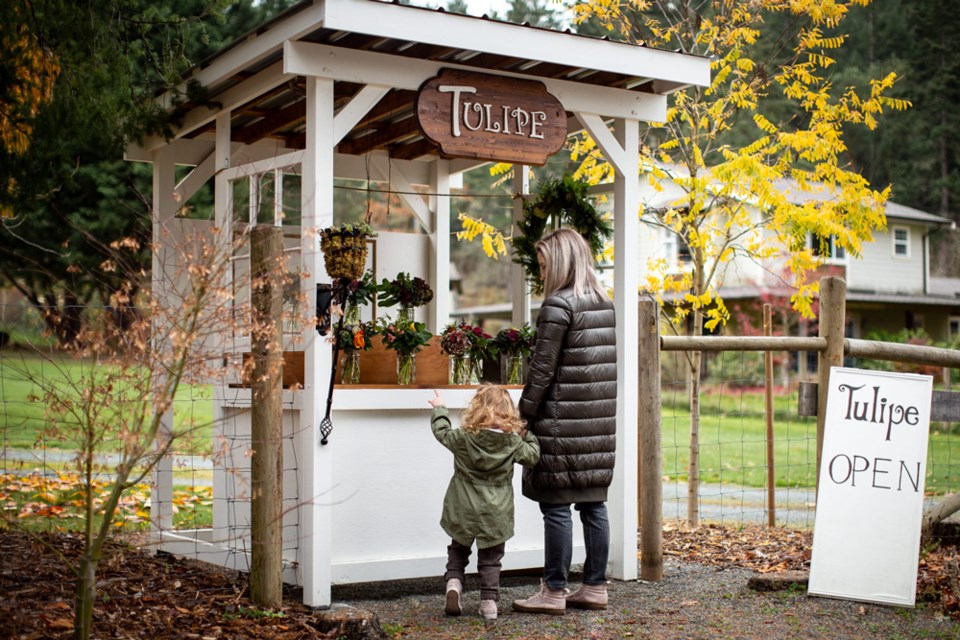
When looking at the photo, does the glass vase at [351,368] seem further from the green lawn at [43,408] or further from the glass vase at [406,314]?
the green lawn at [43,408]

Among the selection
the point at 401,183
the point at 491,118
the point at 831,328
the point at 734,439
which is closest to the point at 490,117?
the point at 491,118

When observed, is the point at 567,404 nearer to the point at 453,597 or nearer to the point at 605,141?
the point at 453,597

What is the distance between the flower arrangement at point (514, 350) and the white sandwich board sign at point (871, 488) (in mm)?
1881

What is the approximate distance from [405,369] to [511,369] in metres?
0.85

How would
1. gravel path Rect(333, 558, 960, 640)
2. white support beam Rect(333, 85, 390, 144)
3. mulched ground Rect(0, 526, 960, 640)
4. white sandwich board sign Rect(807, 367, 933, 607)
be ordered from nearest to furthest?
mulched ground Rect(0, 526, 960, 640), gravel path Rect(333, 558, 960, 640), white support beam Rect(333, 85, 390, 144), white sandwich board sign Rect(807, 367, 933, 607)

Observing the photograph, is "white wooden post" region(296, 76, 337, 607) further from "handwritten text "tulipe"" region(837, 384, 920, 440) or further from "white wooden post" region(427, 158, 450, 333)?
"handwritten text "tulipe"" region(837, 384, 920, 440)

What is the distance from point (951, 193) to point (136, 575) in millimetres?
39531

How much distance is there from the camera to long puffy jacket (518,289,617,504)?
5445 mm

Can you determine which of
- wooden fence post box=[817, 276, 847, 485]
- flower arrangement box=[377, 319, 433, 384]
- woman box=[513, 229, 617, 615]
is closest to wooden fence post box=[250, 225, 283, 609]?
flower arrangement box=[377, 319, 433, 384]

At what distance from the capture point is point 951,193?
39562mm

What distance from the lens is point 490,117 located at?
6152 millimetres

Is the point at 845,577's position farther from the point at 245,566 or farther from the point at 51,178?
the point at 51,178

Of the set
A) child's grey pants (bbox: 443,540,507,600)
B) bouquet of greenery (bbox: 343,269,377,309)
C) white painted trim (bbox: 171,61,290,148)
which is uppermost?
white painted trim (bbox: 171,61,290,148)

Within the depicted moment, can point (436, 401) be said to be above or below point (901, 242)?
below
